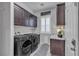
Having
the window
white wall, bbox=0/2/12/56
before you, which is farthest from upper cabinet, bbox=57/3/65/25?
white wall, bbox=0/2/12/56

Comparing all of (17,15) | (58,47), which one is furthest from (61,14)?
(17,15)

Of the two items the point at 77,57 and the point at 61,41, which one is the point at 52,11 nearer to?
the point at 61,41

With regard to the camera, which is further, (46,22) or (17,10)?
(46,22)

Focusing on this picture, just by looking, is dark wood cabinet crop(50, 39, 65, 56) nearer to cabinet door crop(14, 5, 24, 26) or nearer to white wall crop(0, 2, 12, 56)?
cabinet door crop(14, 5, 24, 26)

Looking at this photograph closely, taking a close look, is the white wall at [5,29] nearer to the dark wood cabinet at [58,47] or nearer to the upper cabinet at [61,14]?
the dark wood cabinet at [58,47]

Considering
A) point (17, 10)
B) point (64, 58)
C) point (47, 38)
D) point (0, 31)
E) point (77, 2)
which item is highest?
point (17, 10)

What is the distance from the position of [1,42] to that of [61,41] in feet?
5.58

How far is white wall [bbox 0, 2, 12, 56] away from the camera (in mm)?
1273

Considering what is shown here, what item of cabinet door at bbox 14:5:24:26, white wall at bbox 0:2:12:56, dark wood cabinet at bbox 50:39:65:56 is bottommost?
dark wood cabinet at bbox 50:39:65:56

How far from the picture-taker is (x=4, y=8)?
1.30 metres

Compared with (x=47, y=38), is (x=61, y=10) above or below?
above

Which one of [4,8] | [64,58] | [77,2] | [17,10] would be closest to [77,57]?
[64,58]

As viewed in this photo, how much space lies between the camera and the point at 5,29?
1285mm

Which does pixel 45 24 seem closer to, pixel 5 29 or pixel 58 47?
pixel 58 47
